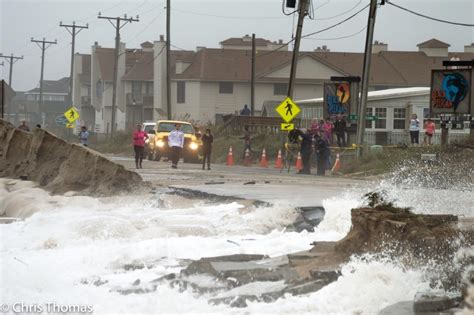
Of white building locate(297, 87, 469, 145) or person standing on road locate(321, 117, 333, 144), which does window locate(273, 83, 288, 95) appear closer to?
white building locate(297, 87, 469, 145)

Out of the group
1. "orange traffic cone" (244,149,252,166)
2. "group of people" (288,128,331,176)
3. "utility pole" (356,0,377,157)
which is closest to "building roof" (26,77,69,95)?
"orange traffic cone" (244,149,252,166)

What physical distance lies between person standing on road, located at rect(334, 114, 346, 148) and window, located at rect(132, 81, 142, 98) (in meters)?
48.5

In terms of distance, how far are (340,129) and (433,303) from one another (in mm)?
27009

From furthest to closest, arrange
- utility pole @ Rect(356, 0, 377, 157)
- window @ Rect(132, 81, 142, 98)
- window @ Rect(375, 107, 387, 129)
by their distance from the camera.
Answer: window @ Rect(132, 81, 142, 98) → window @ Rect(375, 107, 387, 129) → utility pole @ Rect(356, 0, 377, 157)

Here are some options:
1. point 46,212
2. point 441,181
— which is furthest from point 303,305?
point 441,181

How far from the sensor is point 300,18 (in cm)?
3500

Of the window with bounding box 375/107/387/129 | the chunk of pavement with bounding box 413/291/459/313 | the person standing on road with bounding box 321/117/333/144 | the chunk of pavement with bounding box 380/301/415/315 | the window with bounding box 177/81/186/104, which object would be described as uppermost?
the window with bounding box 177/81/186/104

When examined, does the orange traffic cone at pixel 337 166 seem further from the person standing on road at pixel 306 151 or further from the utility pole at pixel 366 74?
the person standing on road at pixel 306 151

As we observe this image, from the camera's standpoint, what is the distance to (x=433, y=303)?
7.11 m

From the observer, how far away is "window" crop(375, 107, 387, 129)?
41.2m

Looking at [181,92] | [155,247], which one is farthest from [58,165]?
[181,92]

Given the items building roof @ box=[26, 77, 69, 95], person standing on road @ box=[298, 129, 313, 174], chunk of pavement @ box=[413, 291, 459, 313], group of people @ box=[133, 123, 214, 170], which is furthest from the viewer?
building roof @ box=[26, 77, 69, 95]

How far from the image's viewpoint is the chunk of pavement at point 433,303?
7059 millimetres

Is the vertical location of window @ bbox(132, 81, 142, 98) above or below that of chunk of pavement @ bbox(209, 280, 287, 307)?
above
